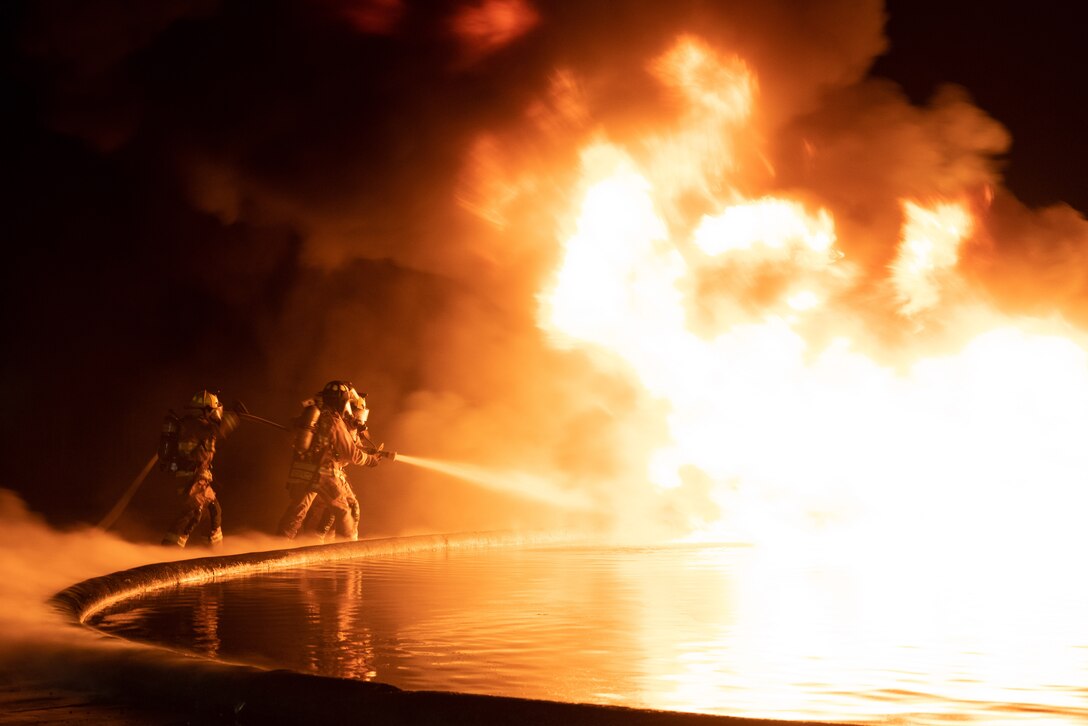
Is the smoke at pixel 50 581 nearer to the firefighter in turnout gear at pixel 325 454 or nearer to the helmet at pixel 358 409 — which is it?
the firefighter in turnout gear at pixel 325 454

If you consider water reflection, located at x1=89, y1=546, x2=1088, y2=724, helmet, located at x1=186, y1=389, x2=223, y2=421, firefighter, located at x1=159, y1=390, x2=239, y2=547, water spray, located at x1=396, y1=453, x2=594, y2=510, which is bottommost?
water reflection, located at x1=89, y1=546, x2=1088, y2=724

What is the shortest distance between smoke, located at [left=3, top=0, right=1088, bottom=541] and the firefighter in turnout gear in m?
2.97

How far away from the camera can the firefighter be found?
46.1ft

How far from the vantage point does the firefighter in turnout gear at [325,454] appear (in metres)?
15.6

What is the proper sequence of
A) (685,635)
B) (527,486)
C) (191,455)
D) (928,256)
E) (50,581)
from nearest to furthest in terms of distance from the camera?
(685,635)
(50,581)
(191,455)
(928,256)
(527,486)

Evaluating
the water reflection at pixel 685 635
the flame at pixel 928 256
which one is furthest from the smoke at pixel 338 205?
the water reflection at pixel 685 635

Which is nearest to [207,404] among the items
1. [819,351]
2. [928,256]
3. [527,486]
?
[819,351]

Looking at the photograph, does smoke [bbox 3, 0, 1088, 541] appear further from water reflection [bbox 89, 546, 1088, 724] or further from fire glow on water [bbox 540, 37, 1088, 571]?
water reflection [bbox 89, 546, 1088, 724]

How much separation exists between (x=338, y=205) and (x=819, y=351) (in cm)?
723

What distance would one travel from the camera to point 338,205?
19375 millimetres

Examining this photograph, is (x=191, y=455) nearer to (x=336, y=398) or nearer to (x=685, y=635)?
(x=336, y=398)

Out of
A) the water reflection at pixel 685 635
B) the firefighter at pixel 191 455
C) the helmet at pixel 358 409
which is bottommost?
the water reflection at pixel 685 635

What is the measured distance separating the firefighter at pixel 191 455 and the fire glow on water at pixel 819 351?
6983 mm

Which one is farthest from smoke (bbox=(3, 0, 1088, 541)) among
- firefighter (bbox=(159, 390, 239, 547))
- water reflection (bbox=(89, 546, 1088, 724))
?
water reflection (bbox=(89, 546, 1088, 724))
